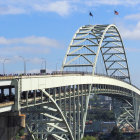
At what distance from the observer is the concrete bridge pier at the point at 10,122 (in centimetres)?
5141

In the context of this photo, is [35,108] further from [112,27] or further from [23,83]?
[112,27]

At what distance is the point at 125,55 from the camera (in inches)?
5320

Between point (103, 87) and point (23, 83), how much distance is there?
5753 centimetres

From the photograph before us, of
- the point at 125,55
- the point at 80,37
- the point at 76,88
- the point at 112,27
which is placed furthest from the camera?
the point at 125,55

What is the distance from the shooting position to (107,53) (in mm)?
136750

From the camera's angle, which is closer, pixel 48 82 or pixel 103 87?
pixel 48 82

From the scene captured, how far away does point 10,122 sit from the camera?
170 ft

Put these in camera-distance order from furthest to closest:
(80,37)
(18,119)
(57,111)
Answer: (80,37)
(57,111)
(18,119)

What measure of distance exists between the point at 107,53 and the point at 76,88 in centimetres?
5690

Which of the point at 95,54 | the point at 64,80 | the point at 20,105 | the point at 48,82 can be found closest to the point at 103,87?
the point at 95,54

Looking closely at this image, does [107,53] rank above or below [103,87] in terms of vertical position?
above

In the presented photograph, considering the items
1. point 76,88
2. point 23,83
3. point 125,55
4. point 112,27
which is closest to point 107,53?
point 125,55

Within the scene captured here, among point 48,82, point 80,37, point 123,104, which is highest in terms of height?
point 80,37

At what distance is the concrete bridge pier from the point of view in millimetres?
51406
